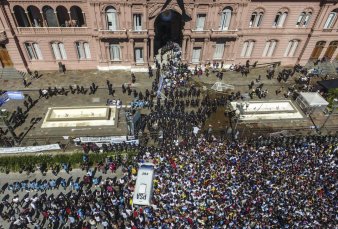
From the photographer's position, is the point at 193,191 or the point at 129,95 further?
the point at 129,95

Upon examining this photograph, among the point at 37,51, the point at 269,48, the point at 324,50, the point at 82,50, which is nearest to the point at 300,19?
the point at 269,48

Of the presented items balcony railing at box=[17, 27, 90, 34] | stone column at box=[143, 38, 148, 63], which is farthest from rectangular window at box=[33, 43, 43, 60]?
stone column at box=[143, 38, 148, 63]

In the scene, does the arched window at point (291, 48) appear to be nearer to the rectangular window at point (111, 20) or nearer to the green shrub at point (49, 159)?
the rectangular window at point (111, 20)

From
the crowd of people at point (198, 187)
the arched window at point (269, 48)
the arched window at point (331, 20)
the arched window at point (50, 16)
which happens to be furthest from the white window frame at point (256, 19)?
the arched window at point (50, 16)

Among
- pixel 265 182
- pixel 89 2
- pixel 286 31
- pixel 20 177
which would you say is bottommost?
pixel 20 177

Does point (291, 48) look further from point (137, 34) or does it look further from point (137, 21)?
point (137, 21)

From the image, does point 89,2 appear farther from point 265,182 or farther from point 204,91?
point 265,182

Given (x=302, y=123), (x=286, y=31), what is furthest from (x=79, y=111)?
(x=286, y=31)

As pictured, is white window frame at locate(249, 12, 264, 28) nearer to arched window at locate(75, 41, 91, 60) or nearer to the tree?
the tree
